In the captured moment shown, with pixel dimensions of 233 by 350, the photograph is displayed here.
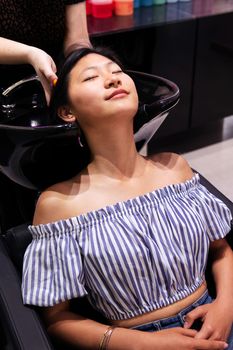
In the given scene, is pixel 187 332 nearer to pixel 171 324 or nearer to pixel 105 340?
pixel 171 324

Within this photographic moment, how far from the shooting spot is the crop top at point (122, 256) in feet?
3.52

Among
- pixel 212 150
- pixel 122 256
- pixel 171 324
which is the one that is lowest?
pixel 212 150

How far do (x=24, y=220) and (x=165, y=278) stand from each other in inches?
19.9

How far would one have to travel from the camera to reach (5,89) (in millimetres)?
1363

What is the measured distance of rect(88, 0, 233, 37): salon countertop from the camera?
89.9 inches

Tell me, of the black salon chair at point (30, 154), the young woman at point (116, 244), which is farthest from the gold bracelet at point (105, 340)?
the black salon chair at point (30, 154)

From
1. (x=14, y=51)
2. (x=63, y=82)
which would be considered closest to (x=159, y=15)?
(x=14, y=51)

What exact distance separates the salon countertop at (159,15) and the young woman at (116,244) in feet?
3.79

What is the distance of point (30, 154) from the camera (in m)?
1.14

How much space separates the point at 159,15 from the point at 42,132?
1584 millimetres

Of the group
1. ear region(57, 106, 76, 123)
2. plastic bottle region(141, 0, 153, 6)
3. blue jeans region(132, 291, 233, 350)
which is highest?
ear region(57, 106, 76, 123)

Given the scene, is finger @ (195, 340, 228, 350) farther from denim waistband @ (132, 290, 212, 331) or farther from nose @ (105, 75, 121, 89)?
nose @ (105, 75, 121, 89)

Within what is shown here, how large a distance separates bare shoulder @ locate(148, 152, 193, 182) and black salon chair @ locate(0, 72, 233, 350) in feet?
0.25

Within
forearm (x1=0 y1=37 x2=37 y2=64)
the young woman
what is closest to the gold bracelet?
the young woman
